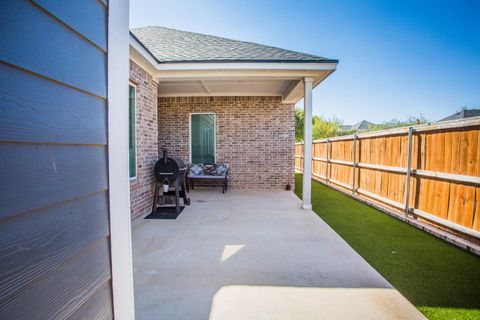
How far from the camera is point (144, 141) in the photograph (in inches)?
205

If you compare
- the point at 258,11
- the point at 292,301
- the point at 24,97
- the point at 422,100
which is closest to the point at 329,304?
the point at 292,301

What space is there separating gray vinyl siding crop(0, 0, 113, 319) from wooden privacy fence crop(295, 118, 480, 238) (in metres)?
4.70

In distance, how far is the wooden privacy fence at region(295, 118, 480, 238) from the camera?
12.2ft

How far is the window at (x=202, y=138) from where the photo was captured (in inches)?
336

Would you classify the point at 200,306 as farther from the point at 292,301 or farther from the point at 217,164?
the point at 217,164

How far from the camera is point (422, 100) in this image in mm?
38594

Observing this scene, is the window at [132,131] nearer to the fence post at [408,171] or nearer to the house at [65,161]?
the house at [65,161]

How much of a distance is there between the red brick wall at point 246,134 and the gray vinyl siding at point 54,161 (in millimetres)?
7427

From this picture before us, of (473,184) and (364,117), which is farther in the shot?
(364,117)

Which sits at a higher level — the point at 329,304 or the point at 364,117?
the point at 364,117

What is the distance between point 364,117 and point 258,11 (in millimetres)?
43142

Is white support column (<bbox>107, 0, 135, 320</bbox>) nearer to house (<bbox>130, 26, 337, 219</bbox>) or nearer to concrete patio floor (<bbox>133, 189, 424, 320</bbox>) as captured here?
concrete patio floor (<bbox>133, 189, 424, 320</bbox>)

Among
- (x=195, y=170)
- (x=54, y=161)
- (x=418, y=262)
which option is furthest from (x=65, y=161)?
(x=195, y=170)

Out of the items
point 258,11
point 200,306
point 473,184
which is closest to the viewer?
point 200,306
